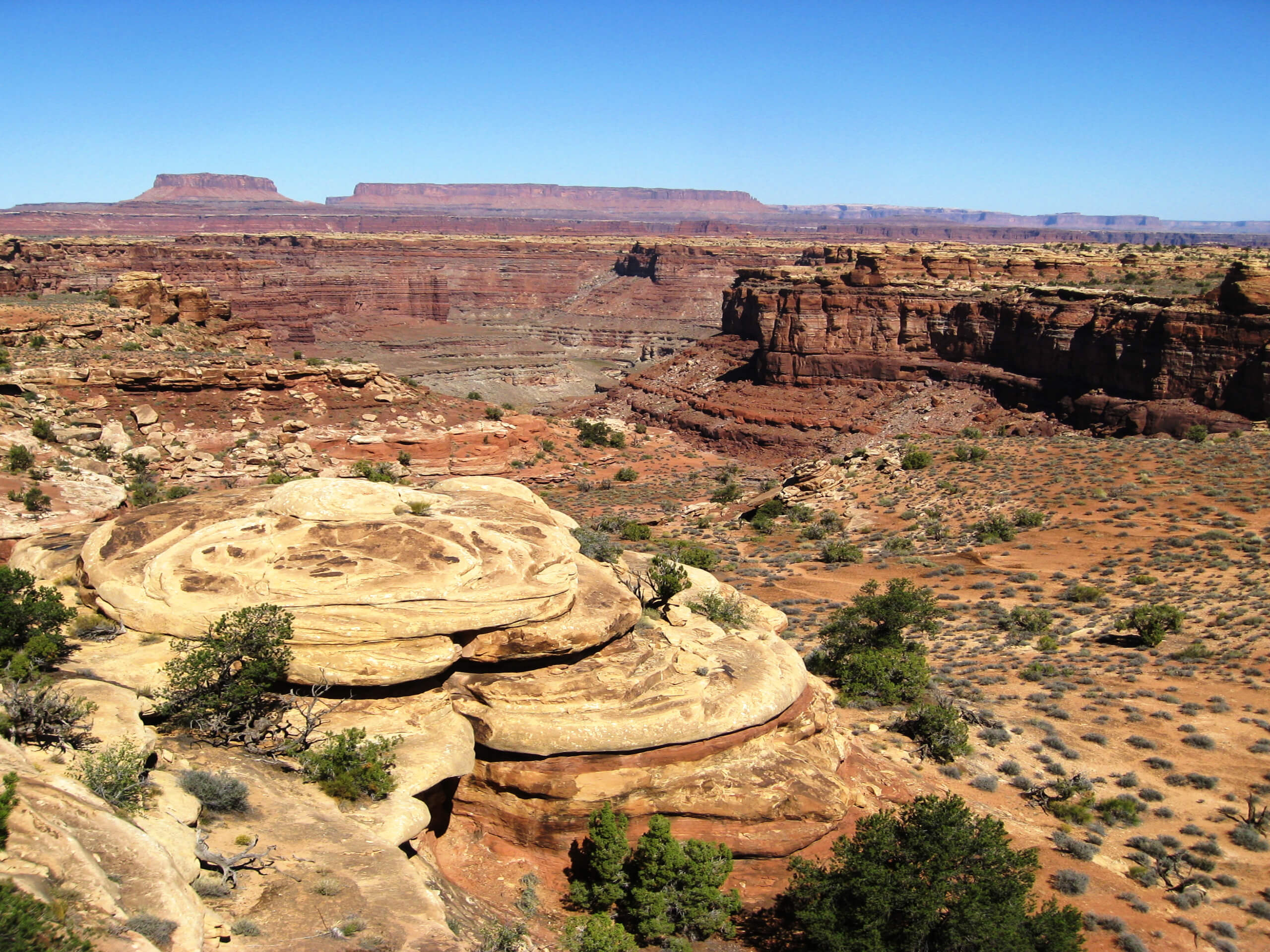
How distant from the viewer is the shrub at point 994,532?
2933 centimetres

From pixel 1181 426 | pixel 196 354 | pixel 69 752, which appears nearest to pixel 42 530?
pixel 69 752

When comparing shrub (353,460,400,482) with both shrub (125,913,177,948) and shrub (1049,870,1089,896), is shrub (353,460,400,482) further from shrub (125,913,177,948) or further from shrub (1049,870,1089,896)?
shrub (1049,870,1089,896)

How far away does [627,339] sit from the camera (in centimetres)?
10662

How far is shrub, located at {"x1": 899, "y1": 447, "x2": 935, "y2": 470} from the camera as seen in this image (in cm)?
3734

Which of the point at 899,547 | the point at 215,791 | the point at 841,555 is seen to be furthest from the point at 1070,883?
the point at 899,547

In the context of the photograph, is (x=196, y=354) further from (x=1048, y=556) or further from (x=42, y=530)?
(x=1048, y=556)

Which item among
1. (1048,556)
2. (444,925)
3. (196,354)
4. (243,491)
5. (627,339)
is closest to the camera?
(444,925)

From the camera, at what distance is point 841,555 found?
28891mm

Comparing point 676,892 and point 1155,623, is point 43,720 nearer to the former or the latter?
point 676,892

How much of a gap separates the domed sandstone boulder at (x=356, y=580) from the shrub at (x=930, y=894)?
186 inches

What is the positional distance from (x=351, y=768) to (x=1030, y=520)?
26.8 metres

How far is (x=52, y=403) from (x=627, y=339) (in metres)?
81.6

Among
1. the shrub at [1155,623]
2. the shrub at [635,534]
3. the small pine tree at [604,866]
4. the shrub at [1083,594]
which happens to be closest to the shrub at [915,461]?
the shrub at [635,534]

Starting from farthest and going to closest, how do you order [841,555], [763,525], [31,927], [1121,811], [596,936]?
[763,525]
[841,555]
[1121,811]
[596,936]
[31,927]
